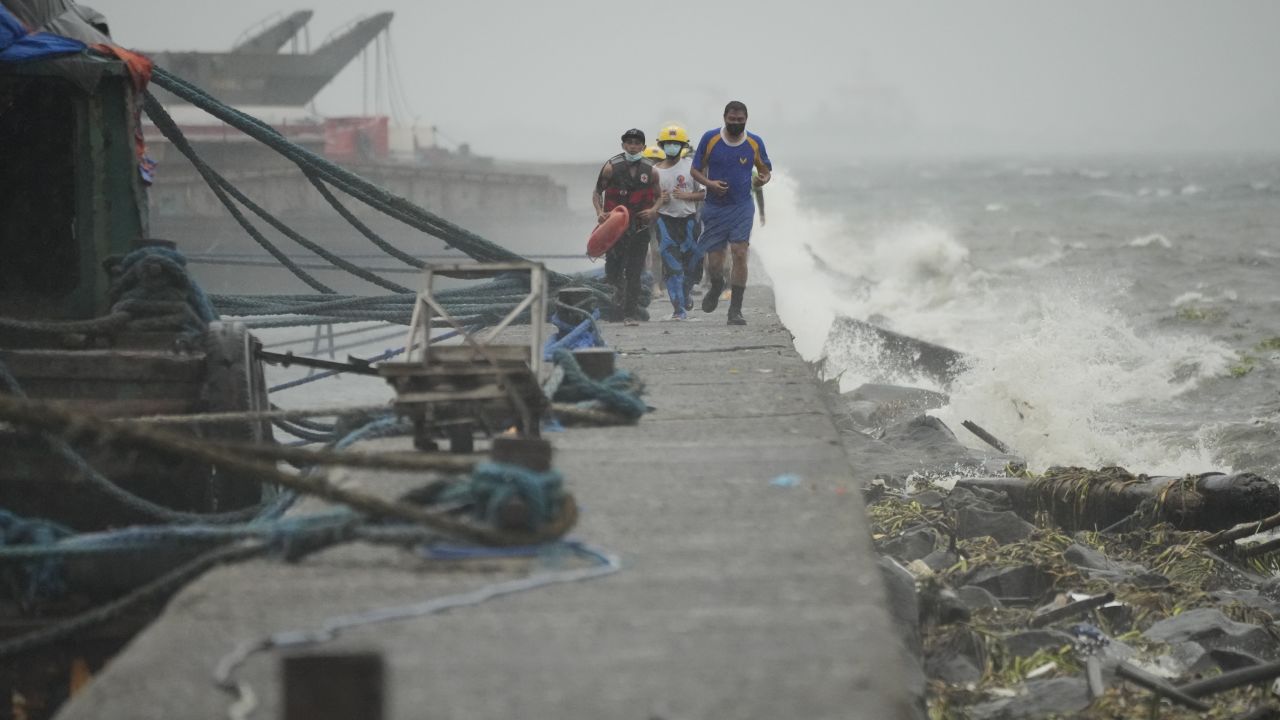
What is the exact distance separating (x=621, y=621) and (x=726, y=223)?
Answer: 7.42m

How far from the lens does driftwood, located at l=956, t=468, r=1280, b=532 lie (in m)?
8.03

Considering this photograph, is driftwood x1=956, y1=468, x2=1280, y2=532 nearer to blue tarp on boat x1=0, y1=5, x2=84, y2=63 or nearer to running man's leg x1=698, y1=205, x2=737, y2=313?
running man's leg x1=698, y1=205, x2=737, y2=313

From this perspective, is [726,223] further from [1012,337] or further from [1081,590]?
[1012,337]

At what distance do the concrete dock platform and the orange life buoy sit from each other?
4.85 metres

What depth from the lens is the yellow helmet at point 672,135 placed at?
12.1m

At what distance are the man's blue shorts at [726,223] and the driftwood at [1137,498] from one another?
2.86 m

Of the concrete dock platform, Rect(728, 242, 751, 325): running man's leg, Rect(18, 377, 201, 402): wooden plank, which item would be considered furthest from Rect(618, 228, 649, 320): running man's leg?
the concrete dock platform

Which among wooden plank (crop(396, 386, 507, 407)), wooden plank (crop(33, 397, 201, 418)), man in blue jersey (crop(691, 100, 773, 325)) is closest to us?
wooden plank (crop(396, 386, 507, 407))

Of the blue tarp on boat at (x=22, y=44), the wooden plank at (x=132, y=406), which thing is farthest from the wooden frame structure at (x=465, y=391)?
the blue tarp on boat at (x=22, y=44)

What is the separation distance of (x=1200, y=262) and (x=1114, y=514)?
28613mm

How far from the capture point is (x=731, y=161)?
410 inches

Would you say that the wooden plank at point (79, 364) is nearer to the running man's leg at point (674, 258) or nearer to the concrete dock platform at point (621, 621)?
the concrete dock platform at point (621, 621)

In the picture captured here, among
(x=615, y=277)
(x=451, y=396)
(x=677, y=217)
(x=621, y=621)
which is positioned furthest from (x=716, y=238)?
(x=621, y=621)

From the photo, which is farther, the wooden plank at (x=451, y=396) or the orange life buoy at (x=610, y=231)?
the orange life buoy at (x=610, y=231)
